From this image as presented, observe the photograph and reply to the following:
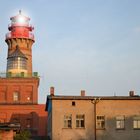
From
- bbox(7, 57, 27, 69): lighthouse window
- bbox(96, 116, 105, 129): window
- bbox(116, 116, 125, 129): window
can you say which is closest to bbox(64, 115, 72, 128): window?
bbox(96, 116, 105, 129): window

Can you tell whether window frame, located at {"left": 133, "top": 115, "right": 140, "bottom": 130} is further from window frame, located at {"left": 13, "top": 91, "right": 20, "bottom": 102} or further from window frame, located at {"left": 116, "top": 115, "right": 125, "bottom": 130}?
window frame, located at {"left": 13, "top": 91, "right": 20, "bottom": 102}

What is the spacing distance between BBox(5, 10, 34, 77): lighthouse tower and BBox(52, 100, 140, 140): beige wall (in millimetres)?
24424

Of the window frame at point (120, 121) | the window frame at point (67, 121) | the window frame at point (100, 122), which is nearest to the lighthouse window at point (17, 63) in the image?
the window frame at point (67, 121)

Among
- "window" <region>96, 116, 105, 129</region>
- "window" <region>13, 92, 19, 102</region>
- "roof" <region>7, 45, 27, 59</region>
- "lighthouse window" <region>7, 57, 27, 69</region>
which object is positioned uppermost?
"roof" <region>7, 45, 27, 59</region>

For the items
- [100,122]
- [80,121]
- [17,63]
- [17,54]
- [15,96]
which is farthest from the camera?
[17,63]

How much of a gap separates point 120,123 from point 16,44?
30818mm

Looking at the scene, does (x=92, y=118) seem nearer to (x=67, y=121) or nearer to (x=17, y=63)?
(x=67, y=121)

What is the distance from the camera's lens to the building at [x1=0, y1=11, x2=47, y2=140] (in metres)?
76.6

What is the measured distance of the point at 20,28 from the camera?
3211 inches

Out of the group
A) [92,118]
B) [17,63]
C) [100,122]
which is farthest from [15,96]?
[100,122]

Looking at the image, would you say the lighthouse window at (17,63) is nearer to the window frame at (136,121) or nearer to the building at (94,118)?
the building at (94,118)

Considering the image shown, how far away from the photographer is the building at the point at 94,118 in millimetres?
54906

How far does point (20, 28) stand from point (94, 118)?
31.1 meters

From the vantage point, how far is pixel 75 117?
2179 inches
